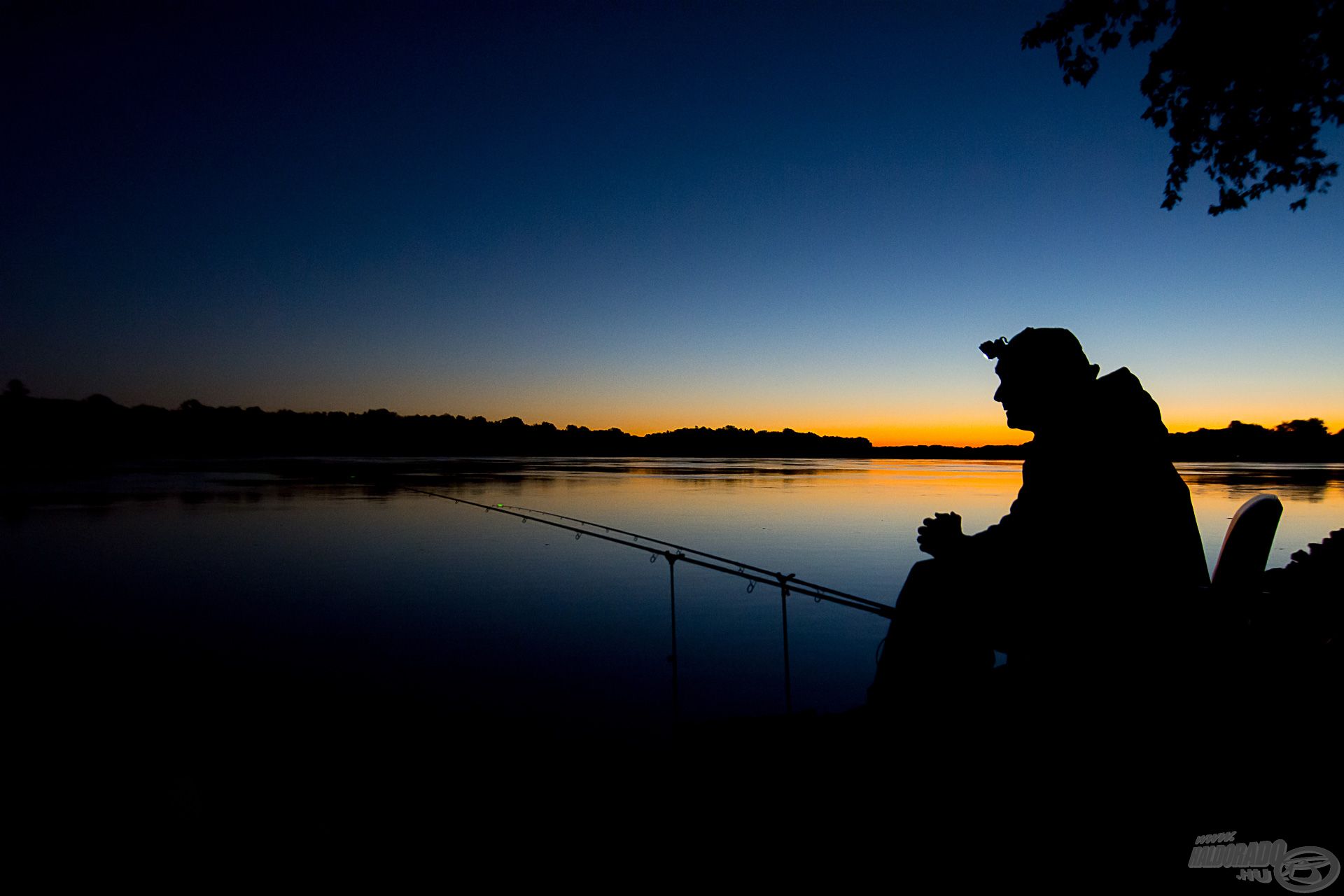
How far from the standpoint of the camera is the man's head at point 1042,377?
264 centimetres

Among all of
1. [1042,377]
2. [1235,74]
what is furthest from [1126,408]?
[1235,74]

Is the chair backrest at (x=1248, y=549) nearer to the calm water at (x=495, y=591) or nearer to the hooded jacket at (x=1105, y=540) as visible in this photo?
the hooded jacket at (x=1105, y=540)

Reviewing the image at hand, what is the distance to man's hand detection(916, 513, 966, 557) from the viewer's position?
3035 millimetres

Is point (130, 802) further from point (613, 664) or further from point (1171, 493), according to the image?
point (1171, 493)

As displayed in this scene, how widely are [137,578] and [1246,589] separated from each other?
16.5 m

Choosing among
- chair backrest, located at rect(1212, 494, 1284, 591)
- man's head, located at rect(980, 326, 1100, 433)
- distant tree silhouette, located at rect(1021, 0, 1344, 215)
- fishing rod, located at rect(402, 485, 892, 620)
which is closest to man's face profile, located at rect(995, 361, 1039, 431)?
man's head, located at rect(980, 326, 1100, 433)

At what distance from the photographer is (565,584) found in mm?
12758

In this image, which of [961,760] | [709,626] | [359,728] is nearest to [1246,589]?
[961,760]

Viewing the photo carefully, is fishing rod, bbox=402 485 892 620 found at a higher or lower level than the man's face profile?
lower

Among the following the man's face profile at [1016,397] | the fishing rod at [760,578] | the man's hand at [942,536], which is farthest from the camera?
the fishing rod at [760,578]

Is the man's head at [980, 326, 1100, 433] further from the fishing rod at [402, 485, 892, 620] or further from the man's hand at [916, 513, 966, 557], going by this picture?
the fishing rod at [402, 485, 892, 620]

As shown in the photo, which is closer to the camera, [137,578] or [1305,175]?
[1305,175]

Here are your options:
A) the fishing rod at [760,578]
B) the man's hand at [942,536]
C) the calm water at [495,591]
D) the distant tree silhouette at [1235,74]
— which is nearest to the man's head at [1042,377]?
the calm water at [495,591]

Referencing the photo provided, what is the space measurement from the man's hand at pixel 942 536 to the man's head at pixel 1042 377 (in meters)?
0.53
